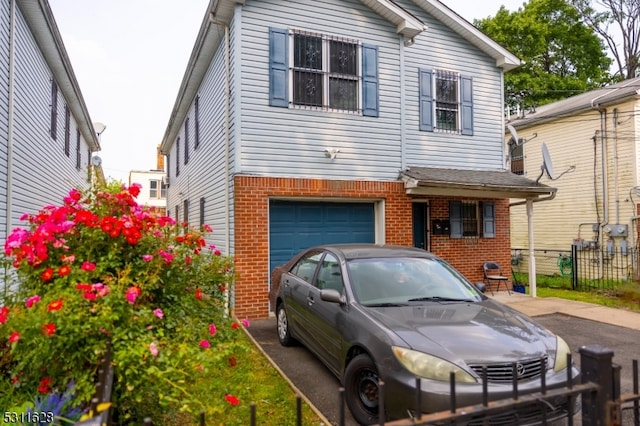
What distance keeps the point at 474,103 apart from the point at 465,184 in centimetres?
325

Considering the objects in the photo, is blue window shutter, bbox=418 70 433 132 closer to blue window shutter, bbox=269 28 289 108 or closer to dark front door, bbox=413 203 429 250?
dark front door, bbox=413 203 429 250

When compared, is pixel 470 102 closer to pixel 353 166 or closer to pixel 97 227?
pixel 353 166

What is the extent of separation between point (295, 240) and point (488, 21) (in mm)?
23998

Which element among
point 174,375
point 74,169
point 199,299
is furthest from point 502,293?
point 74,169

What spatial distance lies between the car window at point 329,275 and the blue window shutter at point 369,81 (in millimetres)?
4997

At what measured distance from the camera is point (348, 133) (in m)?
9.12

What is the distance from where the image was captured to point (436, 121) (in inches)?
409

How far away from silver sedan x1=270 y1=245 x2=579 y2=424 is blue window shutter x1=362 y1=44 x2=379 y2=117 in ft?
15.7

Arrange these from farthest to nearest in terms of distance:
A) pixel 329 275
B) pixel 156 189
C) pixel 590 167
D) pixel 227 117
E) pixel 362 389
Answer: pixel 156 189
pixel 590 167
pixel 227 117
pixel 329 275
pixel 362 389

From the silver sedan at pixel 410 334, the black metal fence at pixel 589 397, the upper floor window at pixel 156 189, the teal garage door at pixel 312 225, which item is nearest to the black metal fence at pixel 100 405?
the black metal fence at pixel 589 397

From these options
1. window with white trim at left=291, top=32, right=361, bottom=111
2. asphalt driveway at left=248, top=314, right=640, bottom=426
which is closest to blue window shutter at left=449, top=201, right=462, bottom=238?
asphalt driveway at left=248, top=314, right=640, bottom=426

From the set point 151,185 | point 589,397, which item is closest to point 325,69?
point 589,397

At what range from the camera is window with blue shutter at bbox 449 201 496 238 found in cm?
1043

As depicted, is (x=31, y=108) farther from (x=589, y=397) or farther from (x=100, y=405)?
(x=589, y=397)
